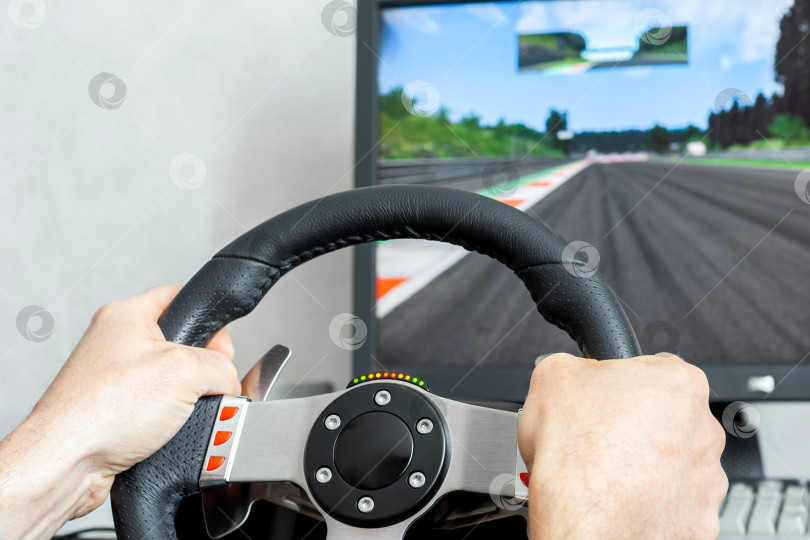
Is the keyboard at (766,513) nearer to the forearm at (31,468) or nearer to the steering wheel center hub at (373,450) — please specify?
the steering wheel center hub at (373,450)

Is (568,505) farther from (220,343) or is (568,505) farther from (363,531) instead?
(220,343)

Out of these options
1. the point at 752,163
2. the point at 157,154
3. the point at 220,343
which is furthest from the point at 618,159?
the point at 157,154

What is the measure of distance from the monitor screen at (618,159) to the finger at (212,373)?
518 mm

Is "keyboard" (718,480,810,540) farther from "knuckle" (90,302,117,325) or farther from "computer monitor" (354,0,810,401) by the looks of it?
"knuckle" (90,302,117,325)

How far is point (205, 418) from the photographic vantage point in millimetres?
426

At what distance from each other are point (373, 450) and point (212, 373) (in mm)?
125

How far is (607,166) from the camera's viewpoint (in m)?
0.96

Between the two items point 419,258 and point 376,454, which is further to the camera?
point 419,258

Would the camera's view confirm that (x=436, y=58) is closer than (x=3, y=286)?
Yes

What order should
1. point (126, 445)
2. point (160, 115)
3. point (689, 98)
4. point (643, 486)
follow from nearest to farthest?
point (643, 486)
point (126, 445)
point (689, 98)
point (160, 115)

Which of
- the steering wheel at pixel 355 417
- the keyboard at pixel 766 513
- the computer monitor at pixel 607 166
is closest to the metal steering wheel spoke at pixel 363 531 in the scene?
the steering wheel at pixel 355 417

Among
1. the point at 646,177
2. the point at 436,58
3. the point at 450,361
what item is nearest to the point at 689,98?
the point at 646,177

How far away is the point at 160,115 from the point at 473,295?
680 mm

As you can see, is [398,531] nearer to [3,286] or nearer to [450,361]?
[450,361]
